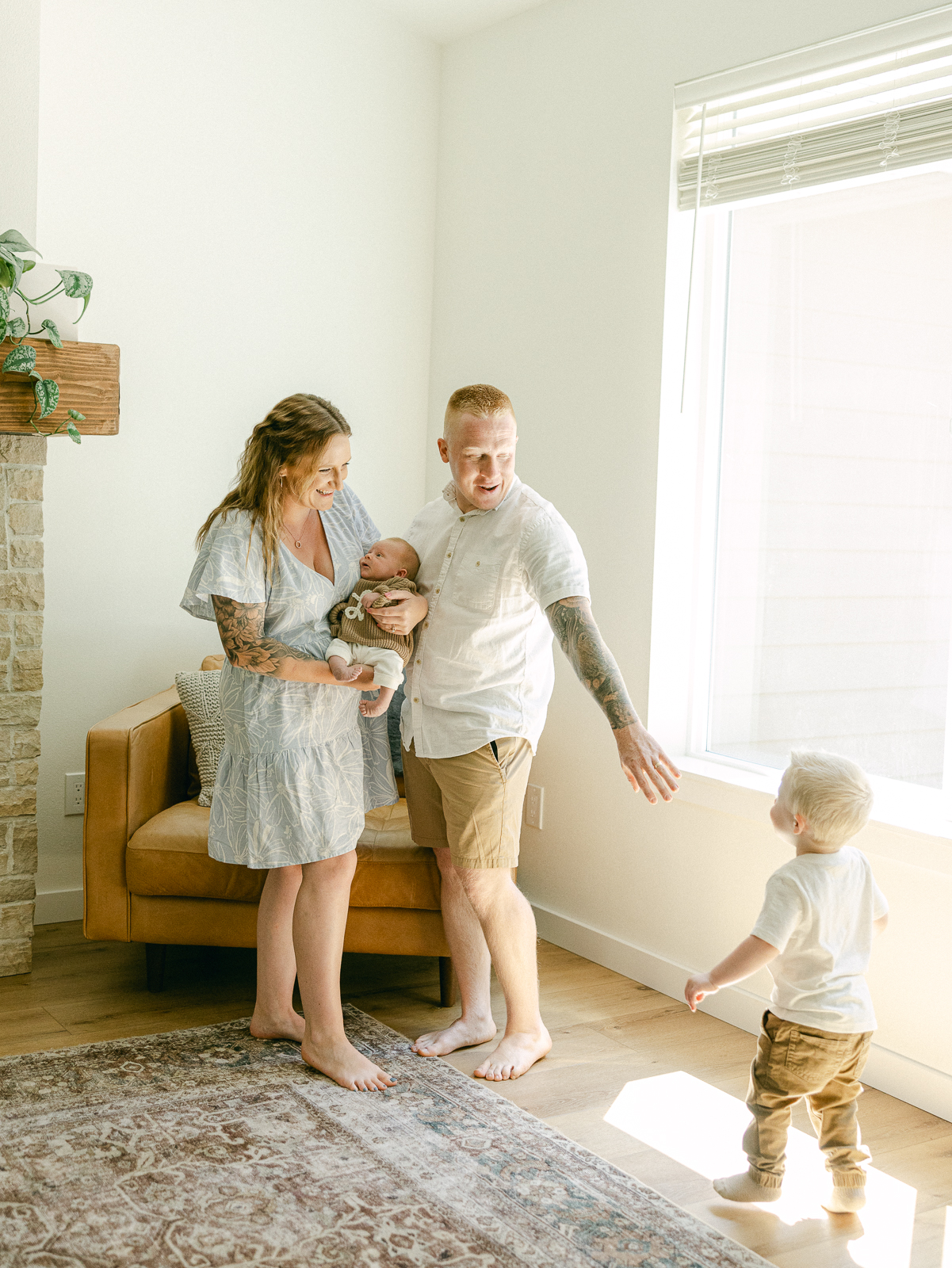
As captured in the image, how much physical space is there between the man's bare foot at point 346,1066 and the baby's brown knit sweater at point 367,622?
827mm

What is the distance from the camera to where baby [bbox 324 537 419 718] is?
234 cm

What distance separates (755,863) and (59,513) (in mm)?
2127

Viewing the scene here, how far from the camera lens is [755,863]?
2.77m

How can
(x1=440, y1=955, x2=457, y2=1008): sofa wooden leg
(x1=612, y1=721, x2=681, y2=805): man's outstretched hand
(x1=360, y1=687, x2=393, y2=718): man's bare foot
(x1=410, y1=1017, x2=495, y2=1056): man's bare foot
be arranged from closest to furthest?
1. (x1=612, y1=721, x2=681, y2=805): man's outstretched hand
2. (x1=360, y1=687, x2=393, y2=718): man's bare foot
3. (x1=410, y1=1017, x2=495, y2=1056): man's bare foot
4. (x1=440, y1=955, x2=457, y2=1008): sofa wooden leg

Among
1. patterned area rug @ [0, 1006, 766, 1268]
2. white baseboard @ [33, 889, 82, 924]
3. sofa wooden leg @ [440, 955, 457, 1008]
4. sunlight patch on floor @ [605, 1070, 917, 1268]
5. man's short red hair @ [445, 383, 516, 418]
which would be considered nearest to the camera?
patterned area rug @ [0, 1006, 766, 1268]

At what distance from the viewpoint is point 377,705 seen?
7.98ft

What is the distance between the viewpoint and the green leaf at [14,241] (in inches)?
104

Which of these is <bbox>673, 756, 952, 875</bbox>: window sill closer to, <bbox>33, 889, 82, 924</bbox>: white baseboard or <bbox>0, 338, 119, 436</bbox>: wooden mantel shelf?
<bbox>0, 338, 119, 436</bbox>: wooden mantel shelf

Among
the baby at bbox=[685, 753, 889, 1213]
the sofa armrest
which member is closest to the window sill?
the baby at bbox=[685, 753, 889, 1213]

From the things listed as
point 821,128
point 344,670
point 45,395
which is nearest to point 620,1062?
point 344,670

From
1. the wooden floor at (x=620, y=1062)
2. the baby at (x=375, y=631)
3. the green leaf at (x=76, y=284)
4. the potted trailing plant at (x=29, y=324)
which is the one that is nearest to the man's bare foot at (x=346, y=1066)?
the wooden floor at (x=620, y=1062)

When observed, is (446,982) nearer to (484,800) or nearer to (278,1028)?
(278,1028)

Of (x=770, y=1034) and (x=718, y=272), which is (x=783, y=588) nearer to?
(x=718, y=272)

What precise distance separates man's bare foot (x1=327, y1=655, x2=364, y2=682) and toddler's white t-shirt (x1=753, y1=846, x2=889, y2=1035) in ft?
2.93
